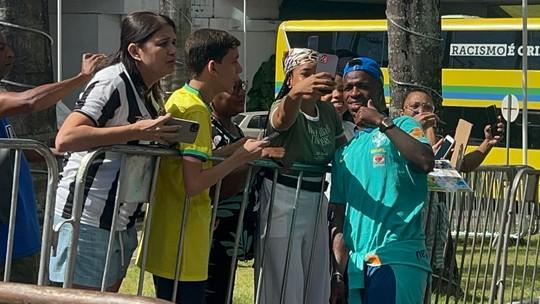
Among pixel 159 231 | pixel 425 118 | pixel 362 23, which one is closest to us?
pixel 159 231

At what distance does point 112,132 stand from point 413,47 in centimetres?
475

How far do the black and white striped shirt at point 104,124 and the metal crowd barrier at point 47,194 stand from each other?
0.45 ft

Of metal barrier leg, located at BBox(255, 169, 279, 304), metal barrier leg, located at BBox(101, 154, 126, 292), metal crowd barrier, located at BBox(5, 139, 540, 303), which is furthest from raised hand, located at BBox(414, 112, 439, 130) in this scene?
metal barrier leg, located at BBox(101, 154, 126, 292)

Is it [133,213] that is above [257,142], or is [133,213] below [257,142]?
below

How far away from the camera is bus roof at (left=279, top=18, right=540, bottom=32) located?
63.5 feet

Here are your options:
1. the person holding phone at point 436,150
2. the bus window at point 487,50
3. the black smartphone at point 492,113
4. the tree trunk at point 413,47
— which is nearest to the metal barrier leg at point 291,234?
the person holding phone at point 436,150

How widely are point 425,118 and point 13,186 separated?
7.58ft

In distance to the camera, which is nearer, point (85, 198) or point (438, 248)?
point (85, 198)

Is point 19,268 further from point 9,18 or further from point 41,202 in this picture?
point 9,18

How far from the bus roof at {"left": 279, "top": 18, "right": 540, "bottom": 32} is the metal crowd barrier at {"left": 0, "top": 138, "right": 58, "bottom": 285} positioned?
15.7 meters

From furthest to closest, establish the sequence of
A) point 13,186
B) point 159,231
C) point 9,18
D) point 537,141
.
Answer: point 537,141 < point 9,18 < point 159,231 < point 13,186

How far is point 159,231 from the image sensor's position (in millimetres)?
4805

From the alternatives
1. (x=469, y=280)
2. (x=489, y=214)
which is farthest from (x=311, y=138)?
(x=469, y=280)

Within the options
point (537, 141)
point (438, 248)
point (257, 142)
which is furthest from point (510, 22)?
point (257, 142)
